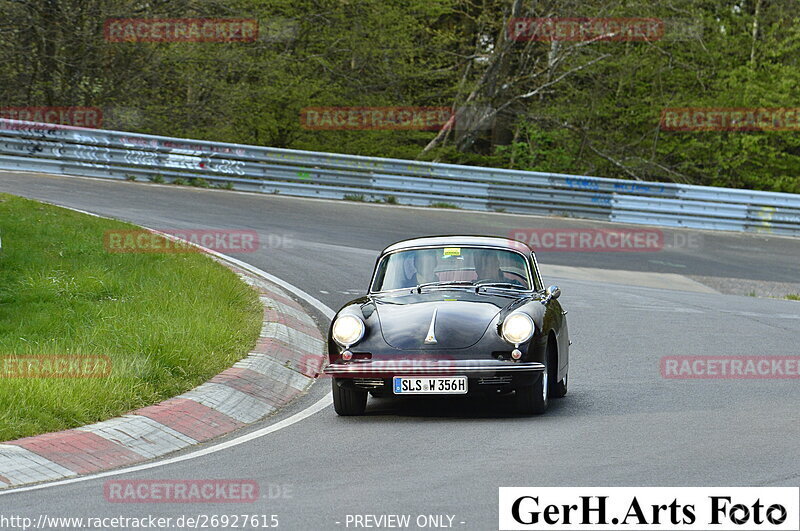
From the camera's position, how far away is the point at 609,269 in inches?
750

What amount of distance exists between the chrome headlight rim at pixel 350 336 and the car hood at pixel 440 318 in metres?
0.16

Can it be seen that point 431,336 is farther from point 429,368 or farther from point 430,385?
point 430,385

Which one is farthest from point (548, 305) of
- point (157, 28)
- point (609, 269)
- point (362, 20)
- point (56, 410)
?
point (362, 20)

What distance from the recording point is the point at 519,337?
8258 millimetres

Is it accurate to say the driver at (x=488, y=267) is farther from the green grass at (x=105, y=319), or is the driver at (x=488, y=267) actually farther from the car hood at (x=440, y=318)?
the green grass at (x=105, y=319)

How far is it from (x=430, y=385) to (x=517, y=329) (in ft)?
2.55

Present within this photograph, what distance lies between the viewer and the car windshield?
9539mm

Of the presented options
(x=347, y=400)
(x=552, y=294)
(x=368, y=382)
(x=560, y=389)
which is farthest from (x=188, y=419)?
(x=552, y=294)

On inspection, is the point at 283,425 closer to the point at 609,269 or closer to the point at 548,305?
the point at 548,305

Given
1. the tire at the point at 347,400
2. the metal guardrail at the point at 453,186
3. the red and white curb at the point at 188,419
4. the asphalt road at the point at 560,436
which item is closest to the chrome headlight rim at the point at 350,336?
the tire at the point at 347,400

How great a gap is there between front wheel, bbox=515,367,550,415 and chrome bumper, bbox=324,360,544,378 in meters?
0.16

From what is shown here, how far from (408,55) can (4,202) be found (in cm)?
1704

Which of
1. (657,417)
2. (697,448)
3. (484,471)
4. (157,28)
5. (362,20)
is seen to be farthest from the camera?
(362,20)

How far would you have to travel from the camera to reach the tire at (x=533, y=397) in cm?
830
